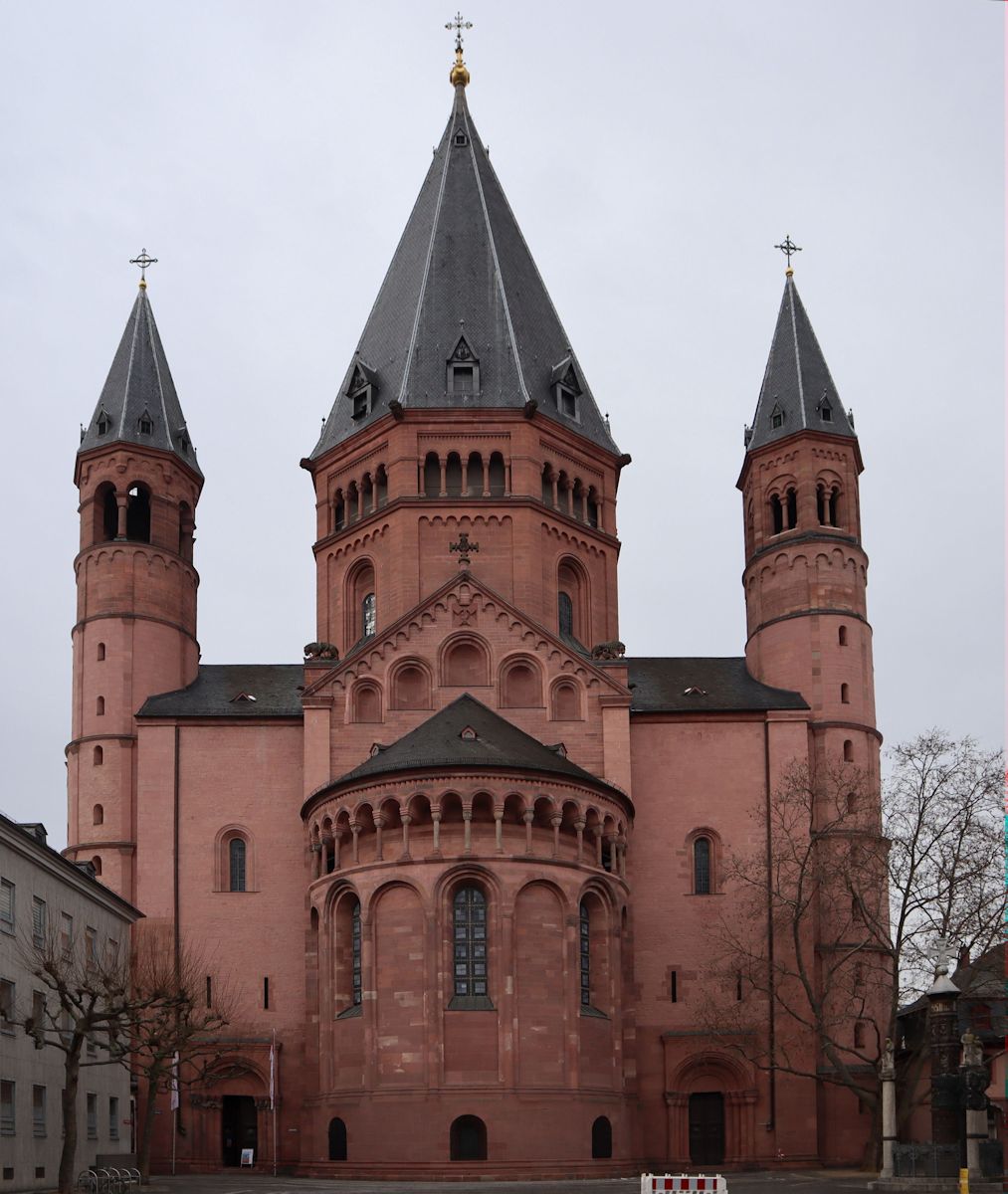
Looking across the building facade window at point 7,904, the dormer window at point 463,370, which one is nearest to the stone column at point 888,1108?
the building facade window at point 7,904

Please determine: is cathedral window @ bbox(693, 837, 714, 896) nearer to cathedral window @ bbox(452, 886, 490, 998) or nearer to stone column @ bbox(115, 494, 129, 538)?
cathedral window @ bbox(452, 886, 490, 998)

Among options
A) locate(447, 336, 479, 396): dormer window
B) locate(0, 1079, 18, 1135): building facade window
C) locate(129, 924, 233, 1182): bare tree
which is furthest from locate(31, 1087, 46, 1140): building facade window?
locate(447, 336, 479, 396): dormer window

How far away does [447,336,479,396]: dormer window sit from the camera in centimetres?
7300

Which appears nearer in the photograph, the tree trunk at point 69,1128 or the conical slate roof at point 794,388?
the tree trunk at point 69,1128

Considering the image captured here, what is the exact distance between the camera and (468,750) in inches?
2336

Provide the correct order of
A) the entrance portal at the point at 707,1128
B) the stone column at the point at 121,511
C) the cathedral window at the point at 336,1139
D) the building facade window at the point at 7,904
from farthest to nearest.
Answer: the stone column at the point at 121,511 → the entrance portal at the point at 707,1128 → the cathedral window at the point at 336,1139 → the building facade window at the point at 7,904

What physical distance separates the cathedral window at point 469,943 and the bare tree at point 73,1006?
10.0m

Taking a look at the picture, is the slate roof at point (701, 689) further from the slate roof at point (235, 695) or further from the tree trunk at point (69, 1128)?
the tree trunk at point (69, 1128)

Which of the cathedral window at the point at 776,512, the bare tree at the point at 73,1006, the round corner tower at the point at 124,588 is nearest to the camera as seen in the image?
the bare tree at the point at 73,1006

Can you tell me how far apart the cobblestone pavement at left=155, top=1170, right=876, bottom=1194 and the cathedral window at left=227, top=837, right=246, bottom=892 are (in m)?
11.4

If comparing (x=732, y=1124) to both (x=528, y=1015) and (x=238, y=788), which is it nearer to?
(x=528, y=1015)

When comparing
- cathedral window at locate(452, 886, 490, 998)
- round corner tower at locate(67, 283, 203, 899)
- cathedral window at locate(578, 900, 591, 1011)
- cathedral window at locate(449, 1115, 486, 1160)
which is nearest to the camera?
cathedral window at locate(449, 1115, 486, 1160)

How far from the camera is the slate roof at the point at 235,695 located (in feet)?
226

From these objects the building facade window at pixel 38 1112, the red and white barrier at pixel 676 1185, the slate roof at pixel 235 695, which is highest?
the slate roof at pixel 235 695
